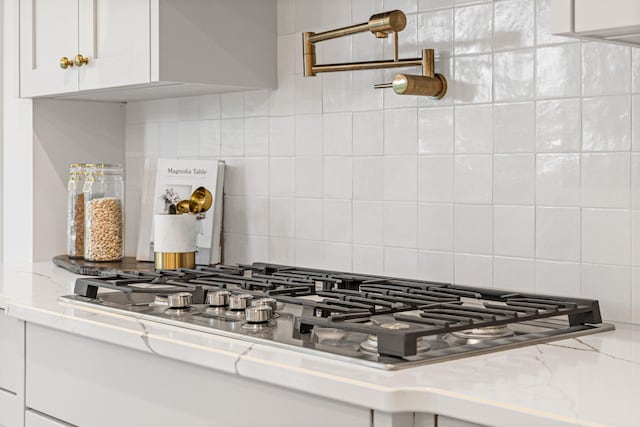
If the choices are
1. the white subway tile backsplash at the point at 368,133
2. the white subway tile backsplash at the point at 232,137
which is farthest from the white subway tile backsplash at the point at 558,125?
the white subway tile backsplash at the point at 232,137

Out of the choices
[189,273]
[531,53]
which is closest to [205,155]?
[189,273]

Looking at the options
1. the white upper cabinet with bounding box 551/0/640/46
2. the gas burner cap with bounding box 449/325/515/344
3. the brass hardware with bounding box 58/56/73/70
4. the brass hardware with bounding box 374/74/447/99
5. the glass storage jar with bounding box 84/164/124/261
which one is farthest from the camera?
the glass storage jar with bounding box 84/164/124/261

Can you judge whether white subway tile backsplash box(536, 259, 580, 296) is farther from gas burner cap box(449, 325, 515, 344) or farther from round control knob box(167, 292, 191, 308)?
round control knob box(167, 292, 191, 308)

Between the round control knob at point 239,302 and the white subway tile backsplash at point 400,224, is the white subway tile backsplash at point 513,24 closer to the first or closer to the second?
the white subway tile backsplash at point 400,224

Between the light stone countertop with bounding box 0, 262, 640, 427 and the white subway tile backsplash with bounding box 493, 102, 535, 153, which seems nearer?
the light stone countertop with bounding box 0, 262, 640, 427

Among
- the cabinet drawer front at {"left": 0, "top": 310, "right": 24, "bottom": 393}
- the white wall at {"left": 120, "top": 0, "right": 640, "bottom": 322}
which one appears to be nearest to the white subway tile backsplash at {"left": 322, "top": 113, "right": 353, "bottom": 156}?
the white wall at {"left": 120, "top": 0, "right": 640, "bottom": 322}

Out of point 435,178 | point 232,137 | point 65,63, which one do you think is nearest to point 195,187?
point 232,137

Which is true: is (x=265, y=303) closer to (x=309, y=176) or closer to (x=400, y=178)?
(x=400, y=178)

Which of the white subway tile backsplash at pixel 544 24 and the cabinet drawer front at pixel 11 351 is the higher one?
the white subway tile backsplash at pixel 544 24

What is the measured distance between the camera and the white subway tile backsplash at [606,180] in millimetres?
1592

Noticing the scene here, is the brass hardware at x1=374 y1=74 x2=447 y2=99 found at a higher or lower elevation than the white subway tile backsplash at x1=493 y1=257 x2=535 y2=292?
higher

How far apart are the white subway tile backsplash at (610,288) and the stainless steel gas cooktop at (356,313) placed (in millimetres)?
79

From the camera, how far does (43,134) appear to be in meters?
2.75

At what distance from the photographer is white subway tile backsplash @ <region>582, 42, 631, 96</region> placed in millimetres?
1585
